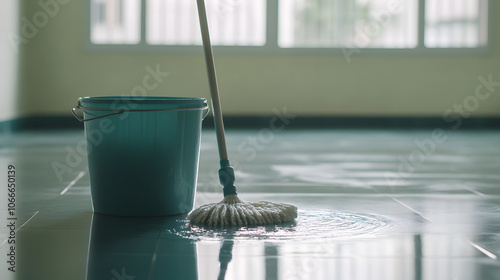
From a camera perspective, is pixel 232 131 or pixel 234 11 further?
pixel 234 11

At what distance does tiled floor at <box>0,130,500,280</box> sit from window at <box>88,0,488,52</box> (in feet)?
10.4

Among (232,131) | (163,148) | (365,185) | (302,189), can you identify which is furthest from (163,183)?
(232,131)

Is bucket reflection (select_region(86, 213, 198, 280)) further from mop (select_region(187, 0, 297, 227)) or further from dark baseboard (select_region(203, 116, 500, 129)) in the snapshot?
dark baseboard (select_region(203, 116, 500, 129))

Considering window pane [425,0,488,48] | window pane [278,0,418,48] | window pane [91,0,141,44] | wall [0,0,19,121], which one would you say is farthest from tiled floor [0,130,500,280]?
window pane [425,0,488,48]

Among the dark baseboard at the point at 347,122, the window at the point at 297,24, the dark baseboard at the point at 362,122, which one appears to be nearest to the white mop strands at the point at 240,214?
the dark baseboard at the point at 347,122

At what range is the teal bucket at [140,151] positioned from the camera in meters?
1.95

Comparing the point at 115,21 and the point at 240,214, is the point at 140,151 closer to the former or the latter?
the point at 240,214

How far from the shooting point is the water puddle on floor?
5.67ft

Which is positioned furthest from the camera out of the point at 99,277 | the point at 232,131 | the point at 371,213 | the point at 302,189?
the point at 232,131

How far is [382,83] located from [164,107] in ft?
16.4

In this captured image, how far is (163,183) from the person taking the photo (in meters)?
1.98

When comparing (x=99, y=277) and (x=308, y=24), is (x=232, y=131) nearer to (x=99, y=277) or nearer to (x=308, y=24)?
(x=308, y=24)

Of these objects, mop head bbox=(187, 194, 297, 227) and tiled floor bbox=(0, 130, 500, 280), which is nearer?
tiled floor bbox=(0, 130, 500, 280)

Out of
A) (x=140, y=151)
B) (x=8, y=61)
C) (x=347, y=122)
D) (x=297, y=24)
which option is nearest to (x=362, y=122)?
(x=347, y=122)
